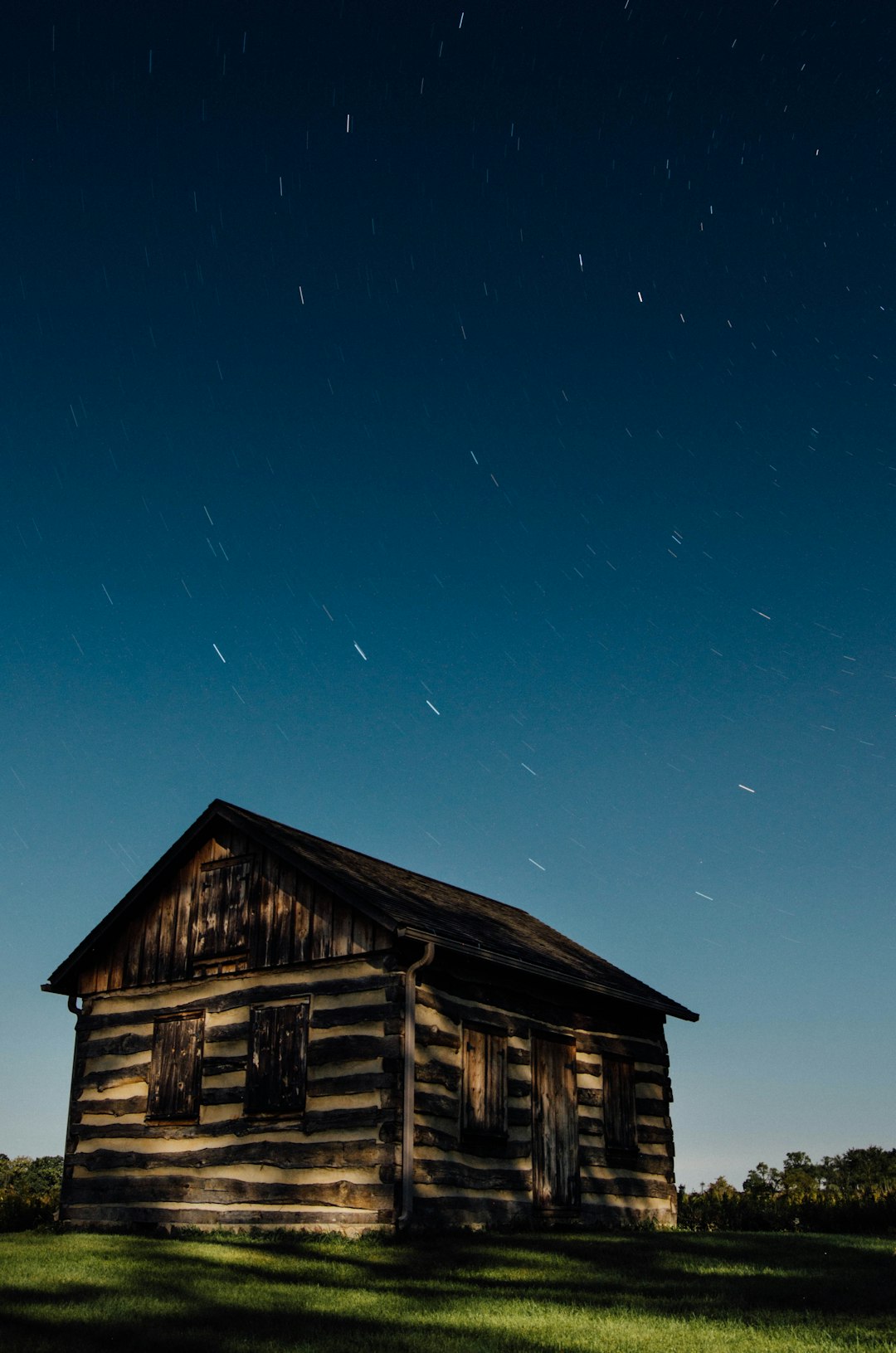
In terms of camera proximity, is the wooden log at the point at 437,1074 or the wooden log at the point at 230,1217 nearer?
the wooden log at the point at 230,1217

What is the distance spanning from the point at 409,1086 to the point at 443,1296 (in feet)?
17.1

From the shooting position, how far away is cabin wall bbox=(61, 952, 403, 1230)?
15234 millimetres

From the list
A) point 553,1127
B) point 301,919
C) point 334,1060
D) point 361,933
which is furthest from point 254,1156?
point 553,1127

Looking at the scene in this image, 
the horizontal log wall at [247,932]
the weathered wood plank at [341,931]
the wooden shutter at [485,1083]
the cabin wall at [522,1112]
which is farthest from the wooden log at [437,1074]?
the weathered wood plank at [341,931]

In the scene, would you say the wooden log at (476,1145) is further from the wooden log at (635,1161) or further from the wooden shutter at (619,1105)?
the wooden shutter at (619,1105)

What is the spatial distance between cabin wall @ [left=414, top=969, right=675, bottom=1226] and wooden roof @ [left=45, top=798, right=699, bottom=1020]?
1.80 feet

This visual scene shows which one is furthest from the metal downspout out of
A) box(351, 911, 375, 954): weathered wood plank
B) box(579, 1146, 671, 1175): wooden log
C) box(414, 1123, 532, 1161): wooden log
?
box(579, 1146, 671, 1175): wooden log

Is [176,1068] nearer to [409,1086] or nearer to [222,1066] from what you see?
[222,1066]

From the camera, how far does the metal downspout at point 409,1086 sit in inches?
579

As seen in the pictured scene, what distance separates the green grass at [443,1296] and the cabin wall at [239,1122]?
3.27ft

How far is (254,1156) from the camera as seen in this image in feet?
53.6

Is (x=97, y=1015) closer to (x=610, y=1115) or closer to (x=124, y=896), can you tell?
(x=124, y=896)

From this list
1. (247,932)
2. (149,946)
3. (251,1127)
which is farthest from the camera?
(149,946)

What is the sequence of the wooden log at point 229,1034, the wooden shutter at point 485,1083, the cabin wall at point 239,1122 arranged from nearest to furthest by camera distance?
the cabin wall at point 239,1122 → the wooden shutter at point 485,1083 → the wooden log at point 229,1034
